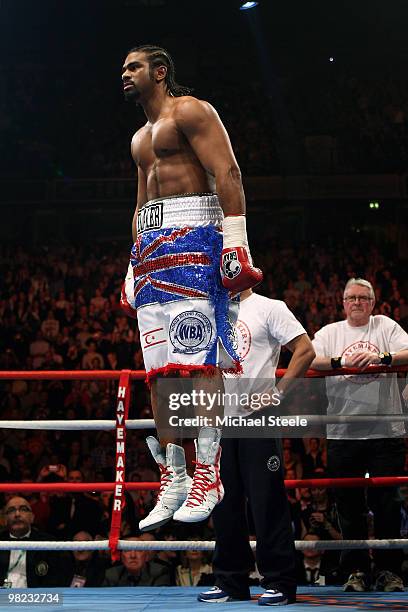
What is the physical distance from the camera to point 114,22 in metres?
14.6

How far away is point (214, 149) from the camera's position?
7.46ft

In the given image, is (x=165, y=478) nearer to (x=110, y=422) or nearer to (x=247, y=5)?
(x=110, y=422)

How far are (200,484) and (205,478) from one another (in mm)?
23

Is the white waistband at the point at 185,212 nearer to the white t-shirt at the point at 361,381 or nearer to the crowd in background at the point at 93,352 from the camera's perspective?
the white t-shirt at the point at 361,381

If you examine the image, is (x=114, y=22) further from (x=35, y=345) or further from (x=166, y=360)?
(x=166, y=360)

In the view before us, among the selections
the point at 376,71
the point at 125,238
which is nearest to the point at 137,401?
the point at 125,238

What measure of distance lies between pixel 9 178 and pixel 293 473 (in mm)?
9422

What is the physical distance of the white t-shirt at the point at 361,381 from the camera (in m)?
3.83

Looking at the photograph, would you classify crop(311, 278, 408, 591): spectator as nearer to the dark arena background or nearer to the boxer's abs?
the boxer's abs

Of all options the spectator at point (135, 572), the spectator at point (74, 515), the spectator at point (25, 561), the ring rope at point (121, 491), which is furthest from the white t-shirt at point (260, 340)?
the spectator at point (74, 515)

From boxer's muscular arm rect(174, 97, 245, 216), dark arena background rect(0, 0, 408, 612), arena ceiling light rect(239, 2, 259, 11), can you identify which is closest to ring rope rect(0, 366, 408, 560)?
boxer's muscular arm rect(174, 97, 245, 216)

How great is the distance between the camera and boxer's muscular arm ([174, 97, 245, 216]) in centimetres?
225

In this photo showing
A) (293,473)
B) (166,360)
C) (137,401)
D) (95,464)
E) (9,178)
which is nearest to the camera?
(166,360)

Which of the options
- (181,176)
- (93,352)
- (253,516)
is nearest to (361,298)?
(253,516)
